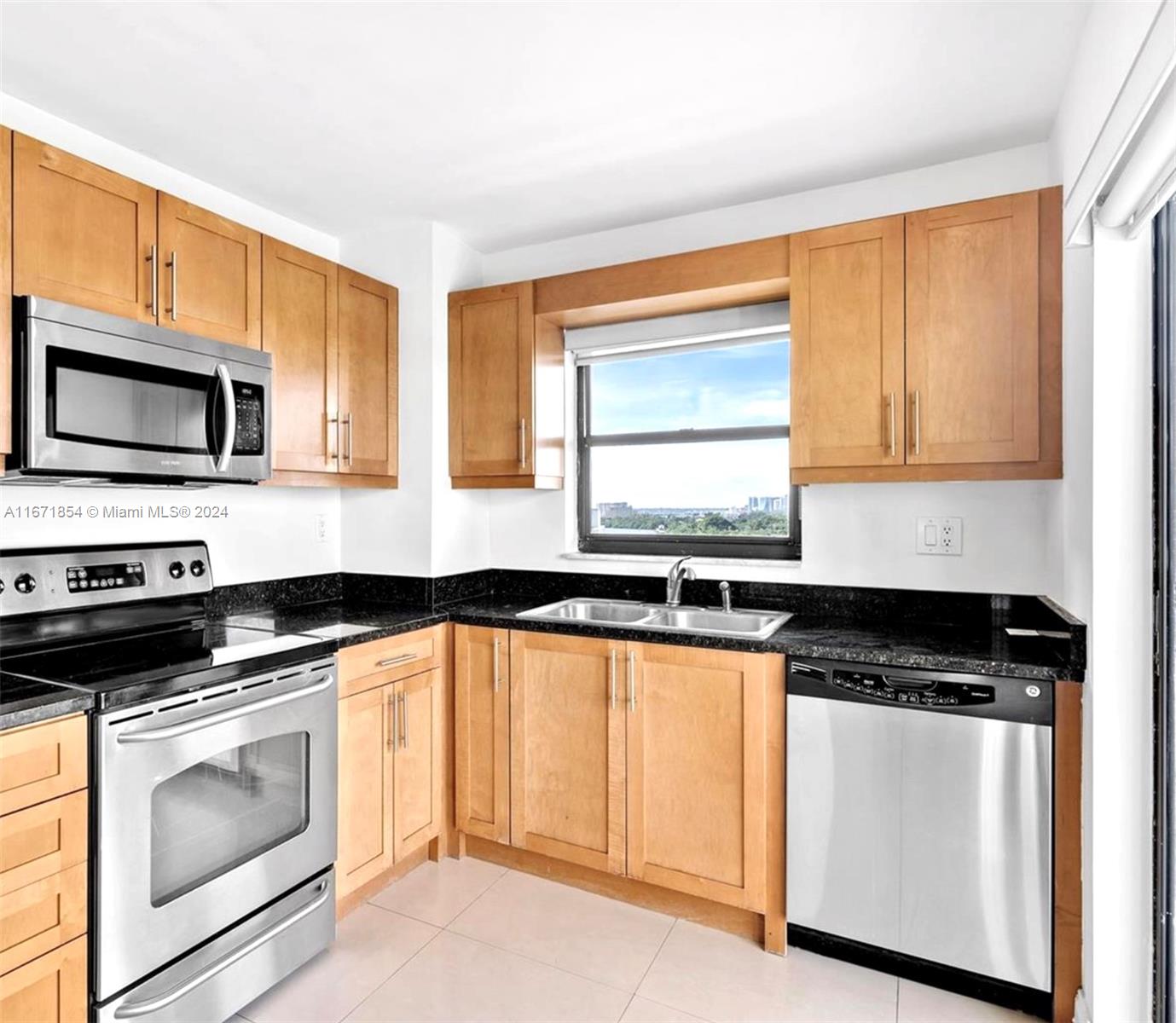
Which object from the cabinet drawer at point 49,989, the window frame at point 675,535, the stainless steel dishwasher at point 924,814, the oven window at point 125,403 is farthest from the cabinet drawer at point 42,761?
the window frame at point 675,535

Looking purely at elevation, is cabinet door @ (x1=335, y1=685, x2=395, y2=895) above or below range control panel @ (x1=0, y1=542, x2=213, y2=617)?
below

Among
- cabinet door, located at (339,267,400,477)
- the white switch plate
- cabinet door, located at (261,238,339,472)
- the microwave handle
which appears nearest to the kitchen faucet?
the white switch plate

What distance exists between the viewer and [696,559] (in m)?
2.66

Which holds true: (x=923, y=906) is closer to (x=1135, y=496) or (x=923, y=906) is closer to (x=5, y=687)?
(x=1135, y=496)

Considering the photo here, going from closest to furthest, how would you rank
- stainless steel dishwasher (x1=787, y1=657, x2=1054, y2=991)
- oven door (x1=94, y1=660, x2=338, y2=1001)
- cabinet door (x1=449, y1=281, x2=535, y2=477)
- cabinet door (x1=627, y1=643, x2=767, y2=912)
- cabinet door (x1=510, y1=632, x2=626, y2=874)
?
oven door (x1=94, y1=660, x2=338, y2=1001) → stainless steel dishwasher (x1=787, y1=657, x2=1054, y2=991) → cabinet door (x1=627, y1=643, x2=767, y2=912) → cabinet door (x1=510, y1=632, x2=626, y2=874) → cabinet door (x1=449, y1=281, x2=535, y2=477)

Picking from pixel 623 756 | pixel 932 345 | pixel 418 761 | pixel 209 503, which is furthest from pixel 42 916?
pixel 932 345

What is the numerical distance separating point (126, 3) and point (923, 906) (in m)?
2.92

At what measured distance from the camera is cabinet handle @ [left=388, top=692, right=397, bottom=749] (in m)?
2.31

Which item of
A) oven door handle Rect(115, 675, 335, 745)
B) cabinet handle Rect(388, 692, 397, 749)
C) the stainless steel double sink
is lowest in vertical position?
cabinet handle Rect(388, 692, 397, 749)

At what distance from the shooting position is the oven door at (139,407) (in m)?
1.67

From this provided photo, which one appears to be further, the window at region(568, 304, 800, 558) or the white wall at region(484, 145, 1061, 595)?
the window at region(568, 304, 800, 558)

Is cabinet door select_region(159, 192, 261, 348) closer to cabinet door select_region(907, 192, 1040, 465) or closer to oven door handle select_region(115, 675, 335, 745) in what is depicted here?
oven door handle select_region(115, 675, 335, 745)

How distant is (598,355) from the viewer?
2.93 meters

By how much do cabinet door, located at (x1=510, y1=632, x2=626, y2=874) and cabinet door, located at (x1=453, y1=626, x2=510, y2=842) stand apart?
0.12ft
